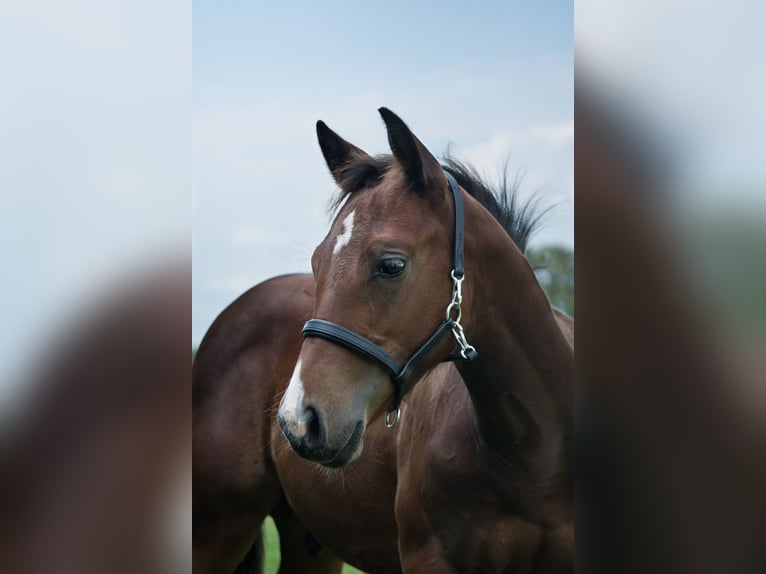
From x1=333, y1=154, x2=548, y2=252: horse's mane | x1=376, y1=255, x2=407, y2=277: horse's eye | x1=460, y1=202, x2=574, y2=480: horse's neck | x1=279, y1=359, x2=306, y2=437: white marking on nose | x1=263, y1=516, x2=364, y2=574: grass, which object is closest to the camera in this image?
x1=279, y1=359, x2=306, y2=437: white marking on nose

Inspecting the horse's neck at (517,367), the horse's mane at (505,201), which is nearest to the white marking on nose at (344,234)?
the horse's neck at (517,367)

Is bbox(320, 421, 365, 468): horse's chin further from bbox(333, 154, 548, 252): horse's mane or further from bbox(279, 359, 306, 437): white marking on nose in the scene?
bbox(333, 154, 548, 252): horse's mane

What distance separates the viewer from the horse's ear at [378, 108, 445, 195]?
167 centimetres

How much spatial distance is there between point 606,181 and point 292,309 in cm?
222

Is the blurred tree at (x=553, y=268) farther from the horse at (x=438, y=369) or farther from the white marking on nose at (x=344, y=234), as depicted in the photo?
the white marking on nose at (x=344, y=234)

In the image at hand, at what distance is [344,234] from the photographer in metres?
1.66

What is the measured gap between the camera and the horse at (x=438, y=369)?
160 cm

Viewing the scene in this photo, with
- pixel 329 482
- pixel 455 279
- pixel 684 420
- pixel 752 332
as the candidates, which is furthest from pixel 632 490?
pixel 329 482

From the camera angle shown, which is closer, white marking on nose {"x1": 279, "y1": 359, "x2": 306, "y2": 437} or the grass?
white marking on nose {"x1": 279, "y1": 359, "x2": 306, "y2": 437}

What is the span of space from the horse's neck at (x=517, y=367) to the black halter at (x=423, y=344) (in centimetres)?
8

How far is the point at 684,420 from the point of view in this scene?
744 mm

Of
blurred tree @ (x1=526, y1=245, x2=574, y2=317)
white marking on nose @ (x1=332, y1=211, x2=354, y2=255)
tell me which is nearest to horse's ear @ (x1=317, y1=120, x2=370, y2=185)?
white marking on nose @ (x1=332, y1=211, x2=354, y2=255)

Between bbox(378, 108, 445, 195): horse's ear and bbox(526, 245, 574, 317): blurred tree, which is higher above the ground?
bbox(378, 108, 445, 195): horse's ear

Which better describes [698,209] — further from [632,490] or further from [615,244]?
[632,490]
